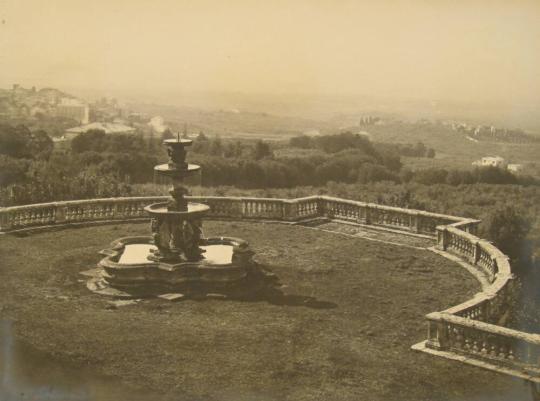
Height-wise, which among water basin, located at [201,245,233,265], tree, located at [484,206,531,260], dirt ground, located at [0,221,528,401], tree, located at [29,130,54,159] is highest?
tree, located at [29,130,54,159]

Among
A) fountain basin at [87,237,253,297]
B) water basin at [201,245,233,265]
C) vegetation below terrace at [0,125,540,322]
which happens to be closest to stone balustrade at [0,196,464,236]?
water basin at [201,245,233,265]

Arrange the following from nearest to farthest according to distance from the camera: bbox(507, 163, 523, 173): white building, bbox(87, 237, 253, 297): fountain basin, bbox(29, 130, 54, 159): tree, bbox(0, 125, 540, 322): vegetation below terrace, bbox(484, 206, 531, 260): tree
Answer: bbox(87, 237, 253, 297): fountain basin
bbox(484, 206, 531, 260): tree
bbox(0, 125, 540, 322): vegetation below terrace
bbox(507, 163, 523, 173): white building
bbox(29, 130, 54, 159): tree

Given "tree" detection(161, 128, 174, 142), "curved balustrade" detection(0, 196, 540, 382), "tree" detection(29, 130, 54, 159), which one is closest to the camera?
"curved balustrade" detection(0, 196, 540, 382)

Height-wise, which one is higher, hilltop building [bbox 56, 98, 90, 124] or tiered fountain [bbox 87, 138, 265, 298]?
hilltop building [bbox 56, 98, 90, 124]

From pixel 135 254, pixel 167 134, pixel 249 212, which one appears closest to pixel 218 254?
pixel 135 254

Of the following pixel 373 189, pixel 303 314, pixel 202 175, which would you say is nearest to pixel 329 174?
pixel 373 189

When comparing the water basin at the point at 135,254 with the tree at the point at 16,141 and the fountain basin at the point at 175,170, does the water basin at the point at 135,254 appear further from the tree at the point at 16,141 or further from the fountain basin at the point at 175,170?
the tree at the point at 16,141

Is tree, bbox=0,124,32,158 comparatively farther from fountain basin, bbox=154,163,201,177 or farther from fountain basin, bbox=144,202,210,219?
fountain basin, bbox=154,163,201,177

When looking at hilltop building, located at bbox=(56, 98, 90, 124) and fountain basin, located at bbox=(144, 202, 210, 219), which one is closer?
fountain basin, located at bbox=(144, 202, 210, 219)
